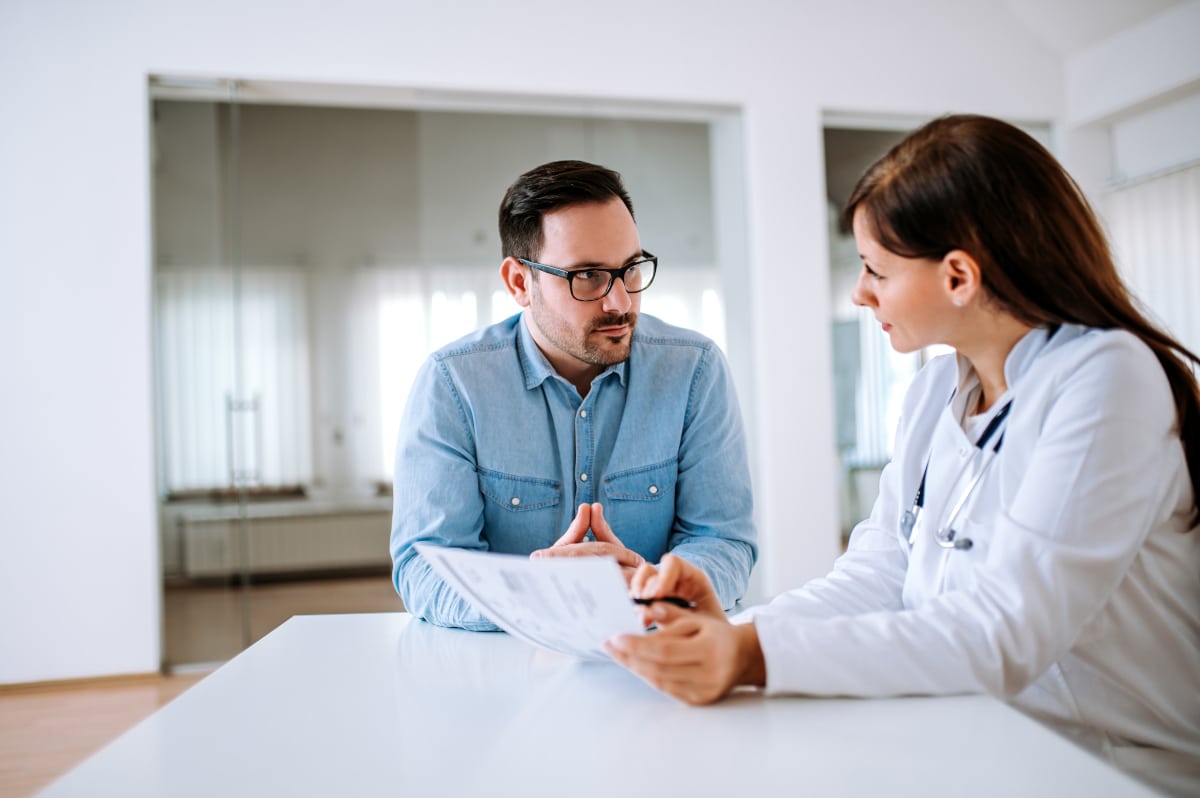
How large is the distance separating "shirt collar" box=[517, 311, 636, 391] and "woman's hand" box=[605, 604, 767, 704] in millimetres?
918

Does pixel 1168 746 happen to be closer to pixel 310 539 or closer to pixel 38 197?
pixel 38 197

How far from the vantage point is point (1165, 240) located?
4.43 m

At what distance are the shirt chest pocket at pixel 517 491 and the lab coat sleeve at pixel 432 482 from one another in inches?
0.9

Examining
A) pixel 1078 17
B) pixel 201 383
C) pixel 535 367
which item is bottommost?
pixel 535 367

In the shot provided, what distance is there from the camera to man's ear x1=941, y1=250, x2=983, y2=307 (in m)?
1.02

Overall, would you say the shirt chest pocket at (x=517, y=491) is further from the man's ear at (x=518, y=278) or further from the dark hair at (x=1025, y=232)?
the dark hair at (x=1025, y=232)

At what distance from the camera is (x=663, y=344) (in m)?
1.85

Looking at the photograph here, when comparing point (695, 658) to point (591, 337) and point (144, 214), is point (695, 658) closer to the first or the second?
point (591, 337)

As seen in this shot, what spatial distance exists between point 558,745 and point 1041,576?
0.49 meters

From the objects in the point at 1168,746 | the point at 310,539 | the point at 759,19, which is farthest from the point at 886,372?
the point at 310,539

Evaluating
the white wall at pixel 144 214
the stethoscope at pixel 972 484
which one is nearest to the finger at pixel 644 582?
the stethoscope at pixel 972 484

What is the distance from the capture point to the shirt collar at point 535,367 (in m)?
1.76

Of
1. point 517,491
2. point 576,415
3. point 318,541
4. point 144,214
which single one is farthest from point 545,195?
point 318,541

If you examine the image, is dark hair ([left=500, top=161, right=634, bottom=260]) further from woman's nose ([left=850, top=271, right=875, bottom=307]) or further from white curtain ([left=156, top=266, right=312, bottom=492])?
white curtain ([left=156, top=266, right=312, bottom=492])
